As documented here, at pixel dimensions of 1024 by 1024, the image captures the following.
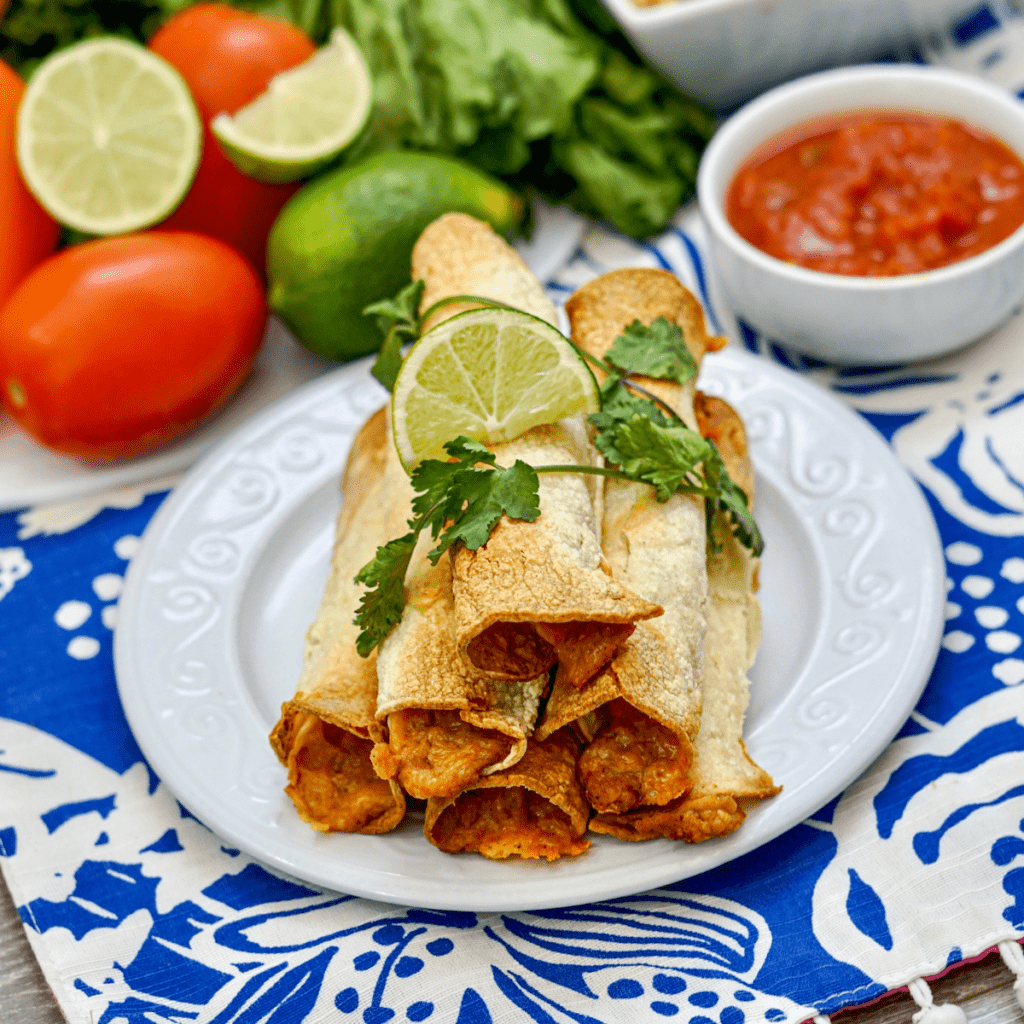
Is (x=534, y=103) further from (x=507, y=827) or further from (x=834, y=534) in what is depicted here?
(x=507, y=827)

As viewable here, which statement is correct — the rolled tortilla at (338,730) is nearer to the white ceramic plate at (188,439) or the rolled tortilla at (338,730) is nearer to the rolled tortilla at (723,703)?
the rolled tortilla at (723,703)

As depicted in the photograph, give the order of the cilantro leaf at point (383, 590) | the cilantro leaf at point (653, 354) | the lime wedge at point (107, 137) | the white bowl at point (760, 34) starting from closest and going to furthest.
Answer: the cilantro leaf at point (383, 590) < the cilantro leaf at point (653, 354) < the lime wedge at point (107, 137) < the white bowl at point (760, 34)

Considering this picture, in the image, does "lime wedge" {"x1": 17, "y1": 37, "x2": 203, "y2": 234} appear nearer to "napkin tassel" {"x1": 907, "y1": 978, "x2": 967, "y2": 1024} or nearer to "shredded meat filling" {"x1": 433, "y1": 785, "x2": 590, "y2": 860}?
"shredded meat filling" {"x1": 433, "y1": 785, "x2": 590, "y2": 860}

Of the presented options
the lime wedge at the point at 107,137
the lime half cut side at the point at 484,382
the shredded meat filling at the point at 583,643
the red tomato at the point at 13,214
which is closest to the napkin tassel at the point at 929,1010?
the shredded meat filling at the point at 583,643

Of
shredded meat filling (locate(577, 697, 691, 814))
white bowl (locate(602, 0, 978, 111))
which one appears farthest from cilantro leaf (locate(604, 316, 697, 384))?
white bowl (locate(602, 0, 978, 111))

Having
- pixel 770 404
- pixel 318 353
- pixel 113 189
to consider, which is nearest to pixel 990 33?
pixel 770 404
